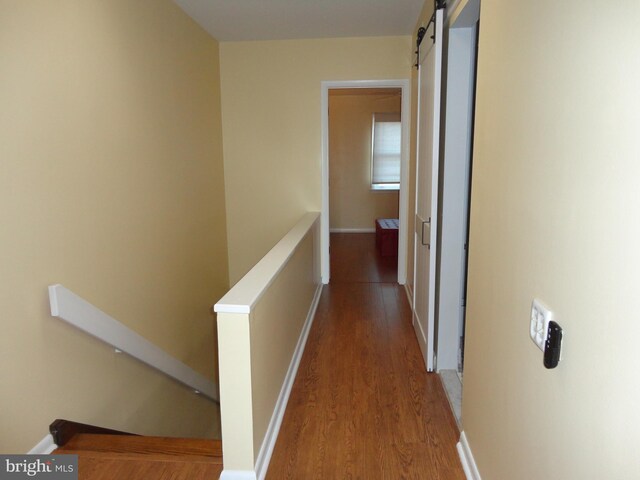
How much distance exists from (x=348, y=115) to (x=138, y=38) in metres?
5.51

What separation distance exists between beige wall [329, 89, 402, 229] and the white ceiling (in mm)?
3594

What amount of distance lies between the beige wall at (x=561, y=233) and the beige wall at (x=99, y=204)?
1910mm

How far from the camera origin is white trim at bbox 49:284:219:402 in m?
2.16

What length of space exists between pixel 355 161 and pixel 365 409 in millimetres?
6285

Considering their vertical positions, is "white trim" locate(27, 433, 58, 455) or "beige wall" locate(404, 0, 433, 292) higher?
"beige wall" locate(404, 0, 433, 292)

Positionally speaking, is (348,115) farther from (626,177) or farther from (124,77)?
(626,177)

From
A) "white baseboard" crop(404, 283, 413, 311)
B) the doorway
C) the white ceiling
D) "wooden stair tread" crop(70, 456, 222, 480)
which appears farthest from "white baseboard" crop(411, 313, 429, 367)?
the white ceiling

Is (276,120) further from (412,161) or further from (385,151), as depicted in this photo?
(385,151)

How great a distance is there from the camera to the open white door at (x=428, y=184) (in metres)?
2.66

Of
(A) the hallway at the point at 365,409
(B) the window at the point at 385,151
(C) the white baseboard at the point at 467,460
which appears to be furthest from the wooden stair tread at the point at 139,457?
(B) the window at the point at 385,151

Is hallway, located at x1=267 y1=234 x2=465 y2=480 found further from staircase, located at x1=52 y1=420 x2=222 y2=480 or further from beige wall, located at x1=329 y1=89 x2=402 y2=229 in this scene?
beige wall, located at x1=329 y1=89 x2=402 y2=229

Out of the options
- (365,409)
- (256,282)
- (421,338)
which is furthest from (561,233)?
(421,338)

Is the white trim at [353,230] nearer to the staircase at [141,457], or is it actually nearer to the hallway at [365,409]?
the hallway at [365,409]

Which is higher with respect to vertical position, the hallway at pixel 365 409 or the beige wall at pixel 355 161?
the beige wall at pixel 355 161
